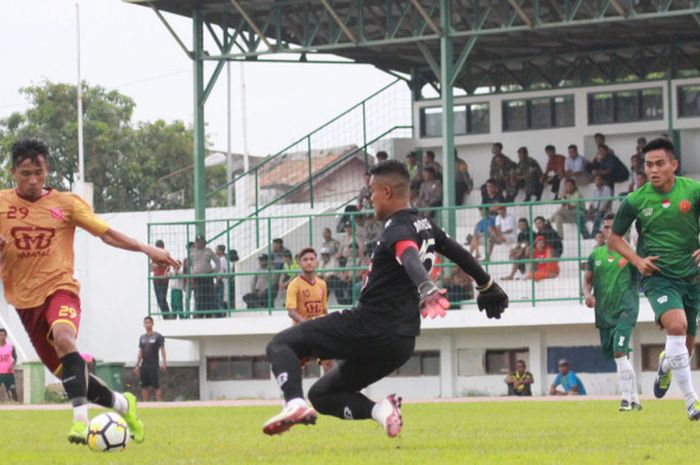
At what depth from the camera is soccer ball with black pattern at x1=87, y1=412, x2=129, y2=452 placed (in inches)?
468

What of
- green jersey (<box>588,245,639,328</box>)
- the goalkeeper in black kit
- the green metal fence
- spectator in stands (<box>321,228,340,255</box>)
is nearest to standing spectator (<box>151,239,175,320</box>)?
the green metal fence

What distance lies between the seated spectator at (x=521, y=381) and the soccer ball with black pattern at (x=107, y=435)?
20913mm

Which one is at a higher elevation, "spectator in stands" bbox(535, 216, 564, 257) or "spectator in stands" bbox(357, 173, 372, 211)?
"spectator in stands" bbox(357, 173, 372, 211)

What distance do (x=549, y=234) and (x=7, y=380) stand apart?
1217 cm

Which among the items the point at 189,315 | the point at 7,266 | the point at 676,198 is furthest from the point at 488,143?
the point at 7,266

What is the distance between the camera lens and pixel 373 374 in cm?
1121

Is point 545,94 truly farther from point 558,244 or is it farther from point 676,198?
point 676,198

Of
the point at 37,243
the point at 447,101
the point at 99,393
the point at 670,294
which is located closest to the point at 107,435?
the point at 99,393

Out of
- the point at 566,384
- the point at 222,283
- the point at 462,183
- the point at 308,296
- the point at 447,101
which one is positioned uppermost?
the point at 447,101

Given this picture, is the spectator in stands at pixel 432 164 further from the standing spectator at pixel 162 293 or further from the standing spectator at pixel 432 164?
the standing spectator at pixel 162 293

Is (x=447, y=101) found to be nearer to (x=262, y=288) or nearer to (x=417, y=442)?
(x=262, y=288)

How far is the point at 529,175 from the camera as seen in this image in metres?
35.5

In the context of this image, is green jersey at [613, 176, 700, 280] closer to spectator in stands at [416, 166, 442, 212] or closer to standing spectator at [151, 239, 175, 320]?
spectator in stands at [416, 166, 442, 212]

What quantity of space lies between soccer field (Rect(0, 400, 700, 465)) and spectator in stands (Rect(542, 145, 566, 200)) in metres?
15.6
